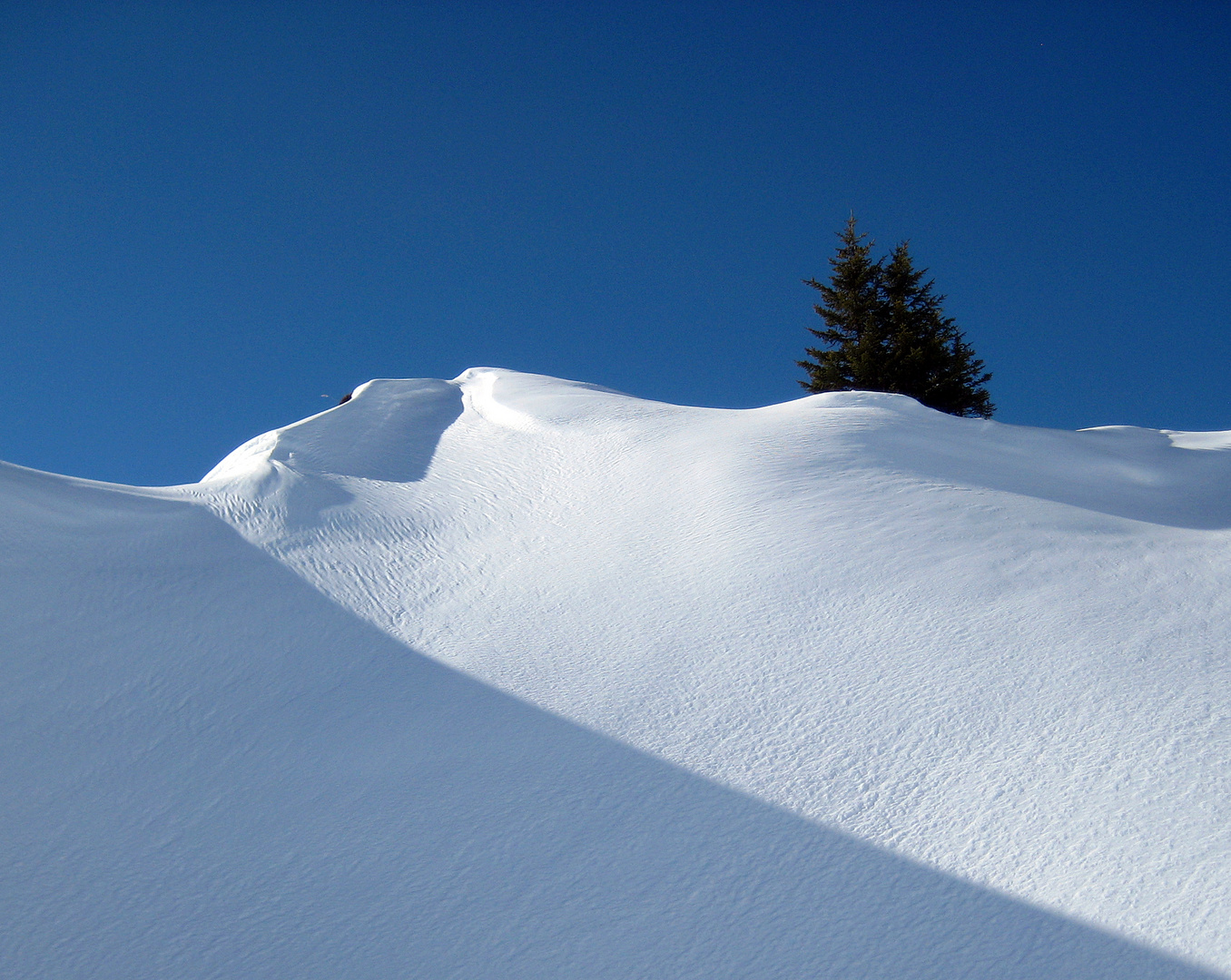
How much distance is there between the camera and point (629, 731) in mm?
1856

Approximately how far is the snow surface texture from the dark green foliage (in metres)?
9.89

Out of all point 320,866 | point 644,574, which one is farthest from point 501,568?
point 320,866

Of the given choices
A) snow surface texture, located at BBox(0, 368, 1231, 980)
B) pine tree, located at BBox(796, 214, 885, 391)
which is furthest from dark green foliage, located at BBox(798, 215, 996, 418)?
snow surface texture, located at BBox(0, 368, 1231, 980)

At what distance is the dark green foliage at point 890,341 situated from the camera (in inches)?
503

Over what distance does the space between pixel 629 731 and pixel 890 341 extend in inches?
492

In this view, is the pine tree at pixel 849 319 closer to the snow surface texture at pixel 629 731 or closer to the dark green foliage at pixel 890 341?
the dark green foliage at pixel 890 341

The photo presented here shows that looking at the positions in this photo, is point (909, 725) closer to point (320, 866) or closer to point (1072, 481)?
point (320, 866)

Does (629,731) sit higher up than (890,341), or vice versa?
(890,341)

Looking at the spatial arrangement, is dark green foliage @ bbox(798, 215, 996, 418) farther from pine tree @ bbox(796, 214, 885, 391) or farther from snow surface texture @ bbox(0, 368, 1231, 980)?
snow surface texture @ bbox(0, 368, 1231, 980)

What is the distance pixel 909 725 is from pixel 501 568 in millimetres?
1546

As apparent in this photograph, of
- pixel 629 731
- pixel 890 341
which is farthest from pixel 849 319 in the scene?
pixel 629 731

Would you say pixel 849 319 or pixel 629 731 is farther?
pixel 849 319

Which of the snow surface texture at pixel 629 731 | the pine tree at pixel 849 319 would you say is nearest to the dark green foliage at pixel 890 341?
the pine tree at pixel 849 319

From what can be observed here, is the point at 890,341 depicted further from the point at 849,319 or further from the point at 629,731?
the point at 629,731
